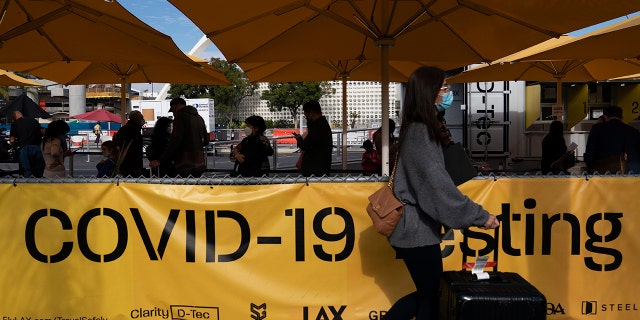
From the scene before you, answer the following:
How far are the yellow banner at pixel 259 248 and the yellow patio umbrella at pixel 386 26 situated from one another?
3.20 feet

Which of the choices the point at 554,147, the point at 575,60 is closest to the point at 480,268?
the point at 554,147

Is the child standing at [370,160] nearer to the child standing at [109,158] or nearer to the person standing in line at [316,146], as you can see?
the person standing in line at [316,146]

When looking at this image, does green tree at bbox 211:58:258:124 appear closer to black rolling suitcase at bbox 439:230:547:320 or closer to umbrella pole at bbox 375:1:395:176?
umbrella pole at bbox 375:1:395:176

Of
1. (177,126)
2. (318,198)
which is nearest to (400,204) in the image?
(318,198)

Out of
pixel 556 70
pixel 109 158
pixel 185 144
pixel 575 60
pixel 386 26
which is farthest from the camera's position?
pixel 556 70

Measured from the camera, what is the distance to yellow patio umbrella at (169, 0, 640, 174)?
17.1ft

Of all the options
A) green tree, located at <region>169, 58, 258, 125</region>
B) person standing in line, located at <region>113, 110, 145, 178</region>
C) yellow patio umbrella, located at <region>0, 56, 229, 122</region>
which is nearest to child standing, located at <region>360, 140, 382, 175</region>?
yellow patio umbrella, located at <region>0, 56, 229, 122</region>

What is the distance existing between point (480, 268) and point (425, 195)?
2.03ft

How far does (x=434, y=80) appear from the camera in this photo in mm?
3490

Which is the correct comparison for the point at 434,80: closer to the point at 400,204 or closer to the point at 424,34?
the point at 400,204

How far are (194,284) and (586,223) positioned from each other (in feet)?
9.82

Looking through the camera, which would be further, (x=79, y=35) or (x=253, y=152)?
(x=253, y=152)

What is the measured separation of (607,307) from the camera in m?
4.66

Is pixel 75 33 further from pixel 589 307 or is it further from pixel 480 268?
pixel 589 307
